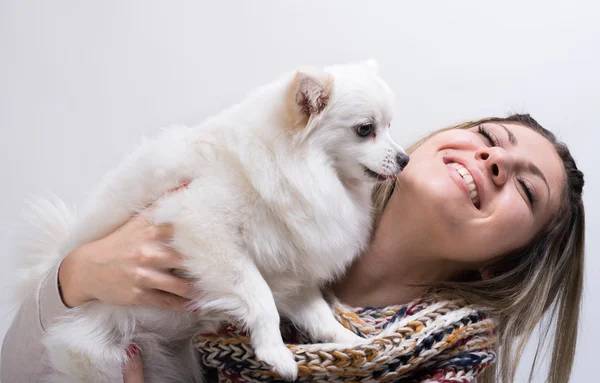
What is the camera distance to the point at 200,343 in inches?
62.9

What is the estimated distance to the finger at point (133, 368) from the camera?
5.12ft

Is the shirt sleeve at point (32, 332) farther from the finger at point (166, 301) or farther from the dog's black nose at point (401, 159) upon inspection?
the dog's black nose at point (401, 159)

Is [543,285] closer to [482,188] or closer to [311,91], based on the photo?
[482,188]

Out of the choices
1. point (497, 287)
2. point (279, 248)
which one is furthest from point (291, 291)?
point (497, 287)

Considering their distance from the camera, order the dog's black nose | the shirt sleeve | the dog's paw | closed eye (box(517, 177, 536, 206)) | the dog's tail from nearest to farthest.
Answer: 1. the dog's paw
2. the dog's black nose
3. the shirt sleeve
4. closed eye (box(517, 177, 536, 206))
5. the dog's tail

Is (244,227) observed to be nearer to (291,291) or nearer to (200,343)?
(291,291)

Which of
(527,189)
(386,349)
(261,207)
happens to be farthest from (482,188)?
(261,207)

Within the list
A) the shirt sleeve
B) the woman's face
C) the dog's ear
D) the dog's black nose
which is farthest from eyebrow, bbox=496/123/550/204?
the shirt sleeve

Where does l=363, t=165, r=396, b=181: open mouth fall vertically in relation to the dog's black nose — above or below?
below

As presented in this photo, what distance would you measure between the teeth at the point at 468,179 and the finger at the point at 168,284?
2.88 ft

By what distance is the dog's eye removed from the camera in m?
1.46

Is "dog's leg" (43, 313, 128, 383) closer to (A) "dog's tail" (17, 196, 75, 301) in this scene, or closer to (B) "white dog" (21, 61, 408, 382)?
(B) "white dog" (21, 61, 408, 382)

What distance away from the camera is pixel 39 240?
6.28 ft

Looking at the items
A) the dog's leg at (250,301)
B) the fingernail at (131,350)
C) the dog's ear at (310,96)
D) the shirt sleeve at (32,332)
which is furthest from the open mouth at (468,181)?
the shirt sleeve at (32,332)
